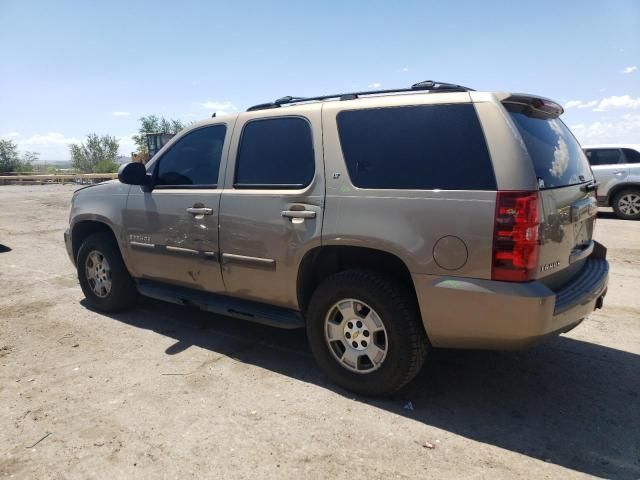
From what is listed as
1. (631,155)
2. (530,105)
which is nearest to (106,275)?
(530,105)

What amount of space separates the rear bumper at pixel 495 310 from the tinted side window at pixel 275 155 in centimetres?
117

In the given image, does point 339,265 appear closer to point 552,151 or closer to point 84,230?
point 552,151

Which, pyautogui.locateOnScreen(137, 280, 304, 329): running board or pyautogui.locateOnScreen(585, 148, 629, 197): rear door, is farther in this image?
pyautogui.locateOnScreen(585, 148, 629, 197): rear door

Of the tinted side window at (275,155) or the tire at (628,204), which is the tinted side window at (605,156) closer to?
the tire at (628,204)

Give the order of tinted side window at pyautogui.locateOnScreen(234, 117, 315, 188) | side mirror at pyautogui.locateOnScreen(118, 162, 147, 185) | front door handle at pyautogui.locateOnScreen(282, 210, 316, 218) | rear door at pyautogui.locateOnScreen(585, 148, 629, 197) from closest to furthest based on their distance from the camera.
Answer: front door handle at pyautogui.locateOnScreen(282, 210, 316, 218) < tinted side window at pyautogui.locateOnScreen(234, 117, 315, 188) < side mirror at pyautogui.locateOnScreen(118, 162, 147, 185) < rear door at pyautogui.locateOnScreen(585, 148, 629, 197)

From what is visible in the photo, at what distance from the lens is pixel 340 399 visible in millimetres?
3135

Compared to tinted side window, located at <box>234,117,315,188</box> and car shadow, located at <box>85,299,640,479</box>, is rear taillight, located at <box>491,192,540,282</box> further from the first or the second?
tinted side window, located at <box>234,117,315,188</box>

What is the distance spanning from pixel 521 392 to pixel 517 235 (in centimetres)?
132

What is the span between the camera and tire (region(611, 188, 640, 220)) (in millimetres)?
11219

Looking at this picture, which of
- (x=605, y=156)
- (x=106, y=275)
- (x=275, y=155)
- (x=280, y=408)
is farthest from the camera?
(x=605, y=156)

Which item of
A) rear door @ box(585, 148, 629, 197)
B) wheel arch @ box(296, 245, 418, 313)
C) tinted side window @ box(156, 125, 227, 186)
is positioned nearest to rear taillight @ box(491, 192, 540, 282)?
wheel arch @ box(296, 245, 418, 313)

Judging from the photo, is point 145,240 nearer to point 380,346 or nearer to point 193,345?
point 193,345

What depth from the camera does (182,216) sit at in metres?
3.97

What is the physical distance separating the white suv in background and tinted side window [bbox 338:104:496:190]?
10140 mm
